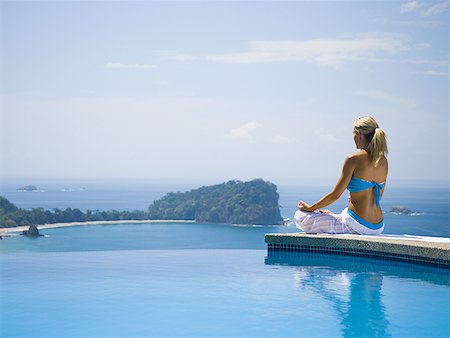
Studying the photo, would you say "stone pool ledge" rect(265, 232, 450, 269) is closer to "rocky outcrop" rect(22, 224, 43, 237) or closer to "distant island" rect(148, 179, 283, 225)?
"rocky outcrop" rect(22, 224, 43, 237)

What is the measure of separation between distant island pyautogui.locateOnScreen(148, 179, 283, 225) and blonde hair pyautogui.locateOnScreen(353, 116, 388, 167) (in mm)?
66105

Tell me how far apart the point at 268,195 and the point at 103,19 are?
45308mm

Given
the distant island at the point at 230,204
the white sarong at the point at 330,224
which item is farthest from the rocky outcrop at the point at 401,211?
the white sarong at the point at 330,224

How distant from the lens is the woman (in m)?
6.89

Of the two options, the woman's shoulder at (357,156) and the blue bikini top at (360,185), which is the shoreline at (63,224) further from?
the woman's shoulder at (357,156)

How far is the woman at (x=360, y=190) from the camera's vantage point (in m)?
6.89

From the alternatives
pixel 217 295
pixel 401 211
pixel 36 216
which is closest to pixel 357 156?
pixel 217 295

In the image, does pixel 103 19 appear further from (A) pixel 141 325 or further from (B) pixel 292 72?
(A) pixel 141 325

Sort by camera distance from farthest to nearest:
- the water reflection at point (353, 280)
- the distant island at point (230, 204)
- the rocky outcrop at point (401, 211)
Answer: the rocky outcrop at point (401, 211)
the distant island at point (230, 204)
the water reflection at point (353, 280)

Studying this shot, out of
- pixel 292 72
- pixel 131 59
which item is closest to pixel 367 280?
pixel 292 72

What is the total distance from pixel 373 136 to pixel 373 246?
4.08 feet

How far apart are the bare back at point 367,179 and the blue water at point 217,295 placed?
2.24ft

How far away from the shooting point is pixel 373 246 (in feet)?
22.1

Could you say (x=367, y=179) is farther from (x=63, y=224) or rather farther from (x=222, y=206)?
(x=222, y=206)
